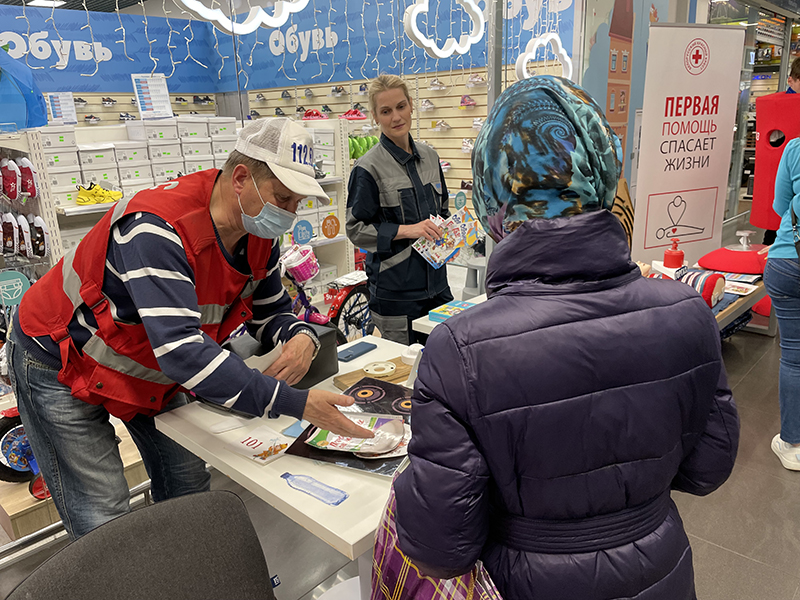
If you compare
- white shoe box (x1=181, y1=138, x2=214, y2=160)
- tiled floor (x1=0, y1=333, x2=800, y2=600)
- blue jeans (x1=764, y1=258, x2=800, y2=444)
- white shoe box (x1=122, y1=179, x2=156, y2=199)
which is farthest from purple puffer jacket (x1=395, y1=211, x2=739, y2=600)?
white shoe box (x1=181, y1=138, x2=214, y2=160)

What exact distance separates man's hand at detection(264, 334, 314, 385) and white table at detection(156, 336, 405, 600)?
14cm

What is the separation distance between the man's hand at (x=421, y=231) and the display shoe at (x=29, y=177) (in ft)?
6.91

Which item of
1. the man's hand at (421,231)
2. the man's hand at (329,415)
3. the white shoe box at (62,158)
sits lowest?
the man's hand at (329,415)

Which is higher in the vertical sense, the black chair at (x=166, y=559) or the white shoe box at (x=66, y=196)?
the white shoe box at (x=66, y=196)

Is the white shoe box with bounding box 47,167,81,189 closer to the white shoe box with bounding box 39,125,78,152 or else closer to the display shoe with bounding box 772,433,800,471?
the white shoe box with bounding box 39,125,78,152

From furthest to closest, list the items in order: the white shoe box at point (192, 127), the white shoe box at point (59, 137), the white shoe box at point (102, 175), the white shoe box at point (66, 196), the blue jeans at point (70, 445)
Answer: the white shoe box at point (192, 127) → the white shoe box at point (102, 175) → the white shoe box at point (66, 196) → the white shoe box at point (59, 137) → the blue jeans at point (70, 445)

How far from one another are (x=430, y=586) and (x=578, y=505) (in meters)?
0.33

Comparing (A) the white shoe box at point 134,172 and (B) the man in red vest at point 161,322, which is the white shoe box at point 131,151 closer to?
(A) the white shoe box at point 134,172

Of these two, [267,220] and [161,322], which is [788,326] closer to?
[267,220]

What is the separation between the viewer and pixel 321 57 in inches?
409

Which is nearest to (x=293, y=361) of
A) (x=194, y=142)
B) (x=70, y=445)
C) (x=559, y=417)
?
(x=70, y=445)

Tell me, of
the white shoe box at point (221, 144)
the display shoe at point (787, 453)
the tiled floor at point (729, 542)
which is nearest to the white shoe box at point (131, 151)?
the white shoe box at point (221, 144)

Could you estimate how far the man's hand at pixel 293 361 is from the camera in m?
1.79

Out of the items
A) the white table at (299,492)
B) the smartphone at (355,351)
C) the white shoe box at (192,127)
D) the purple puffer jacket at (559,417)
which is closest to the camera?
the purple puffer jacket at (559,417)
